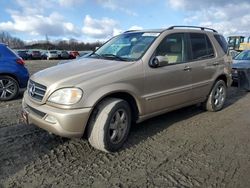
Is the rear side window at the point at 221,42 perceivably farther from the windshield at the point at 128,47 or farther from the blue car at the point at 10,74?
the blue car at the point at 10,74

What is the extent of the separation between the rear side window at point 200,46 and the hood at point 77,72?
6.03 ft

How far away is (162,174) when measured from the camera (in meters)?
3.46

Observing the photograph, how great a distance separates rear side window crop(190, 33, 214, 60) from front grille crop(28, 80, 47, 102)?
118 inches

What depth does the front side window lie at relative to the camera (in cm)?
482

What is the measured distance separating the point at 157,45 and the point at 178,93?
3.15 ft

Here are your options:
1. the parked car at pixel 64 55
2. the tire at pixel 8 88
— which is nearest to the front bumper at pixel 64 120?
the tire at pixel 8 88

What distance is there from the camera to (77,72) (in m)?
4.03

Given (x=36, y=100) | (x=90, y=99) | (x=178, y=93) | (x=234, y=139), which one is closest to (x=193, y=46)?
(x=178, y=93)

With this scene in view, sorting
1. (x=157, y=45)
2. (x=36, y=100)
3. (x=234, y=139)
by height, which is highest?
(x=157, y=45)

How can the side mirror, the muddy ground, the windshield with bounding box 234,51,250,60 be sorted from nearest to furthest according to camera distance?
the muddy ground
the side mirror
the windshield with bounding box 234,51,250,60

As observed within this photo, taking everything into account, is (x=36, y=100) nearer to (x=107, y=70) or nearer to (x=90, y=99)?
(x=90, y=99)

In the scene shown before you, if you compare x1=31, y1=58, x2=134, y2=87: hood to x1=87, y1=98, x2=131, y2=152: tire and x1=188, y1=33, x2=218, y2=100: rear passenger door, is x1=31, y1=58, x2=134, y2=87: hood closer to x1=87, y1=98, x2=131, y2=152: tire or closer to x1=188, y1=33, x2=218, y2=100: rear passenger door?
x1=87, y1=98, x2=131, y2=152: tire

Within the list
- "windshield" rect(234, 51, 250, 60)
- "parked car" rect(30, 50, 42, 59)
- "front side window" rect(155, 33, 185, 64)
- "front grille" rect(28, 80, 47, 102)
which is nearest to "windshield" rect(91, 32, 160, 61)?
"front side window" rect(155, 33, 185, 64)

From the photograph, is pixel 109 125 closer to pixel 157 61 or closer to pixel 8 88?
pixel 157 61
